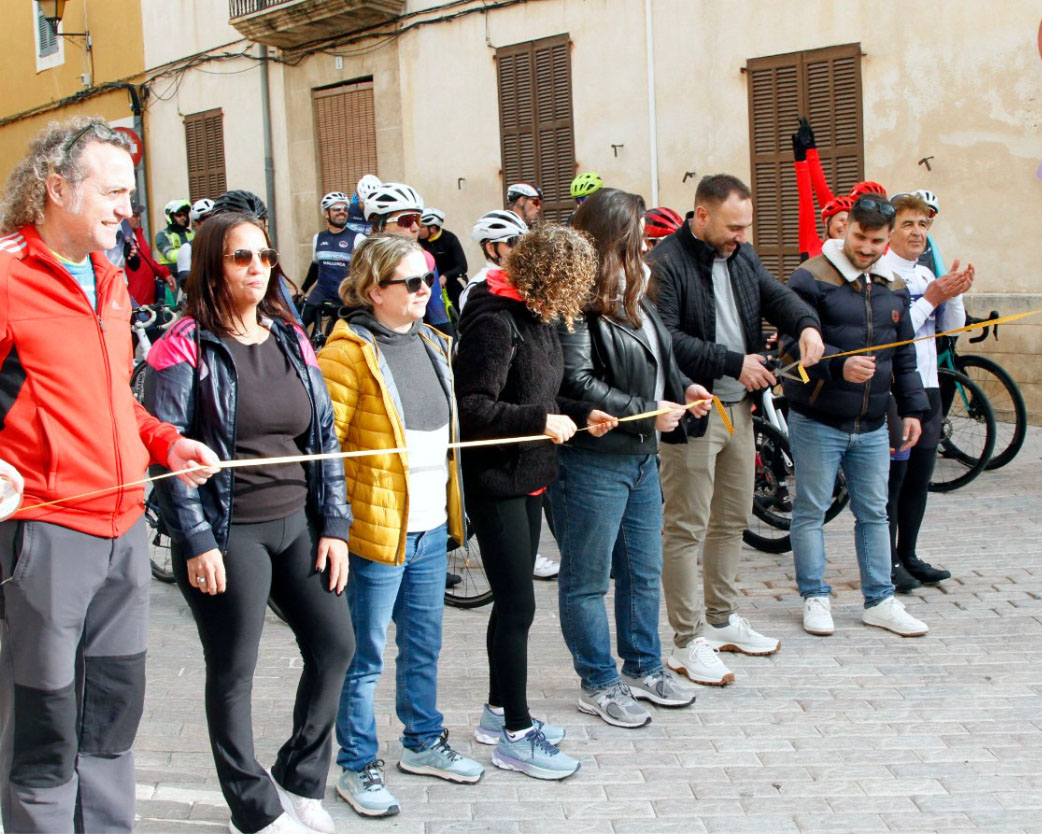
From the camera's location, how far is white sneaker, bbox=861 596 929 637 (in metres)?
5.61

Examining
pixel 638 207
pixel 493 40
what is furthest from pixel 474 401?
pixel 493 40

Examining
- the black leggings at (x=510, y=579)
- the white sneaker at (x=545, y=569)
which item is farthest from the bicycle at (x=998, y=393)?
the black leggings at (x=510, y=579)

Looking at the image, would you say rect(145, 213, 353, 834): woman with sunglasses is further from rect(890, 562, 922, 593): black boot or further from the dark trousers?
rect(890, 562, 922, 593): black boot

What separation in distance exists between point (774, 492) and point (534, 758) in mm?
3403

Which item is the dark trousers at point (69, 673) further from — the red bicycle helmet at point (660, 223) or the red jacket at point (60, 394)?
the red bicycle helmet at point (660, 223)

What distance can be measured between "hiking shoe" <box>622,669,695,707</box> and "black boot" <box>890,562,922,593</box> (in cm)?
178

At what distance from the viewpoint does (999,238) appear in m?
11.0

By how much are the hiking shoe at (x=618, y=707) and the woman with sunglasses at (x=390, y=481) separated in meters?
0.68

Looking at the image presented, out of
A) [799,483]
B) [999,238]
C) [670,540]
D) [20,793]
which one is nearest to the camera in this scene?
[20,793]

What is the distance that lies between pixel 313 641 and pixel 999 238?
9100 mm

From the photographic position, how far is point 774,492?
722 centimetres

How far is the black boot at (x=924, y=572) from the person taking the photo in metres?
6.36

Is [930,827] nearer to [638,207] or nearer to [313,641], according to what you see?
[313,641]

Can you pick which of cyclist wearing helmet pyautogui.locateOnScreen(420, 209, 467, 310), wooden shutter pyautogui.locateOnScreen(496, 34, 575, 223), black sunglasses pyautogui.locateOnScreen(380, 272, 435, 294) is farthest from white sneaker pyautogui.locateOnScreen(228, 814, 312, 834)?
wooden shutter pyautogui.locateOnScreen(496, 34, 575, 223)
